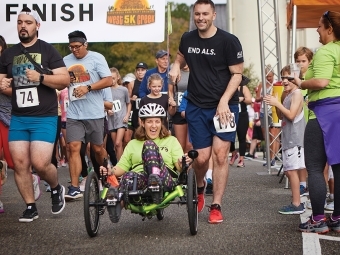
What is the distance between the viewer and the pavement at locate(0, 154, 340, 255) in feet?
21.8

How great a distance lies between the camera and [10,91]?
9.22m

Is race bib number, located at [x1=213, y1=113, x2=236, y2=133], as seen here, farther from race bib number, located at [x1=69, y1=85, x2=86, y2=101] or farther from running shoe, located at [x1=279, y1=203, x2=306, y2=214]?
race bib number, located at [x1=69, y1=85, x2=86, y2=101]

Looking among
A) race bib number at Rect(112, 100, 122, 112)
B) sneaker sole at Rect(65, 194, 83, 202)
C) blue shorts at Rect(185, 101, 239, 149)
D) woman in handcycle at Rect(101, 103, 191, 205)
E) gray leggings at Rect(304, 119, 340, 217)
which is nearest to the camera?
woman in handcycle at Rect(101, 103, 191, 205)

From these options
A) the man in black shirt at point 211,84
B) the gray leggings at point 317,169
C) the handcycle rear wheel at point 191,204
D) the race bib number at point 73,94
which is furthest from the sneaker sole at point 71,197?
the gray leggings at point 317,169

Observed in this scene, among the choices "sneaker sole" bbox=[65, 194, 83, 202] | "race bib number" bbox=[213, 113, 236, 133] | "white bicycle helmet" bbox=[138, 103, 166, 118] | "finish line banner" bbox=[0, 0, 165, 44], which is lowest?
"sneaker sole" bbox=[65, 194, 83, 202]

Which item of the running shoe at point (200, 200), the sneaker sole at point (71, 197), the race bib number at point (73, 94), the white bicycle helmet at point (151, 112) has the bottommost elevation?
the sneaker sole at point (71, 197)

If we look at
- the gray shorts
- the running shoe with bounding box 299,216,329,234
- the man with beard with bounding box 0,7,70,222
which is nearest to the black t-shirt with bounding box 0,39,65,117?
the man with beard with bounding box 0,7,70,222

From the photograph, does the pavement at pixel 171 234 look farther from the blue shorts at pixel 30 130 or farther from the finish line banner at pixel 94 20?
the finish line banner at pixel 94 20

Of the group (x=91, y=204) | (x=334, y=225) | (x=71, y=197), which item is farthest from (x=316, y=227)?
(x=71, y=197)

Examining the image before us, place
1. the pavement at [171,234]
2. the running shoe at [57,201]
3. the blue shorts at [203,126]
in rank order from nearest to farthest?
the pavement at [171,234] < the blue shorts at [203,126] < the running shoe at [57,201]

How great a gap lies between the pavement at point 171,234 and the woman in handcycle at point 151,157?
1.53 ft

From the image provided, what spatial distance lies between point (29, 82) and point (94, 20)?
188 inches

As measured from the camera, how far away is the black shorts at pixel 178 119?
11547 millimetres

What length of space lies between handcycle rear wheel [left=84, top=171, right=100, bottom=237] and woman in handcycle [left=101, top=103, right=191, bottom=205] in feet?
0.53
